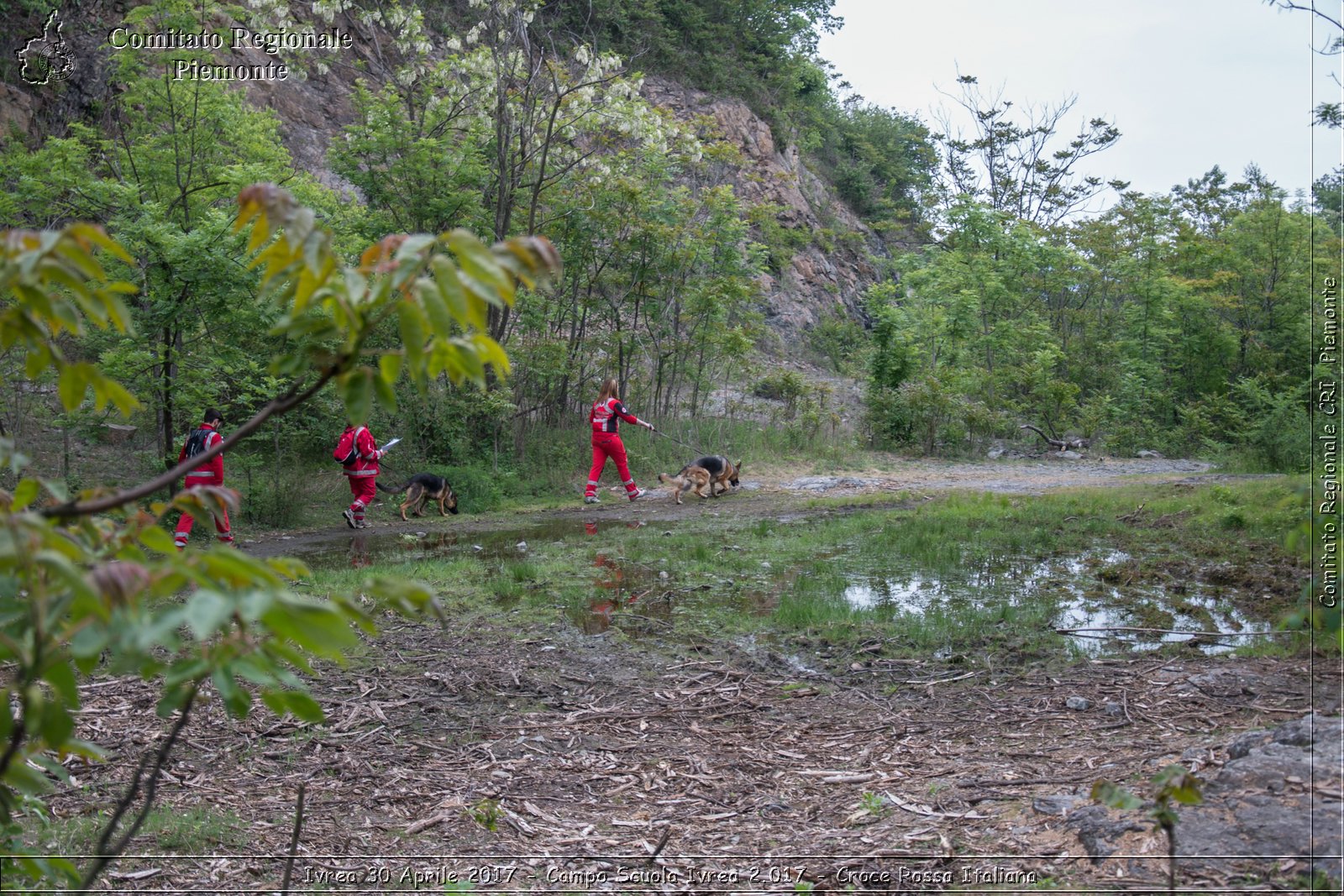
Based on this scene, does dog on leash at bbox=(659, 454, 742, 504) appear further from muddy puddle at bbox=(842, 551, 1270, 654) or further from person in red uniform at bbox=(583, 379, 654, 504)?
muddy puddle at bbox=(842, 551, 1270, 654)

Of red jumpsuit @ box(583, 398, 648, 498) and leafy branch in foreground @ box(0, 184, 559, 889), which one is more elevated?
leafy branch in foreground @ box(0, 184, 559, 889)

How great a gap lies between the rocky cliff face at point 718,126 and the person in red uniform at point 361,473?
7.02 metres

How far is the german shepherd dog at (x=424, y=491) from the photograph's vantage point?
14.7 m

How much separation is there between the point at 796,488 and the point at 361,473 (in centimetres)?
801

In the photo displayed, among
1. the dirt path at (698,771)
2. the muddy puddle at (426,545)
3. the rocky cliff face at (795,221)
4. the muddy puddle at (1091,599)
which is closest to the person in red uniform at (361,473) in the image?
the muddy puddle at (426,545)

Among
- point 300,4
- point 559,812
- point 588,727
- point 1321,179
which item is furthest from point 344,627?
point 300,4

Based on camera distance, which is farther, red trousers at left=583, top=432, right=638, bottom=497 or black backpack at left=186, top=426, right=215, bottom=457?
red trousers at left=583, top=432, right=638, bottom=497

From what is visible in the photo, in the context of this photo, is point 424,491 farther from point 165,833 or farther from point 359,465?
point 165,833

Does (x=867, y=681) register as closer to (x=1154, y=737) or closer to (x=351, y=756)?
(x=1154, y=737)

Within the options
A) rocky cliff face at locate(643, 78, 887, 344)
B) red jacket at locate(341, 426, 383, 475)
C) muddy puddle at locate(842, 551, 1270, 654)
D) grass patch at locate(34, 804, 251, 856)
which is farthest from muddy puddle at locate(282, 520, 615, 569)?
rocky cliff face at locate(643, 78, 887, 344)

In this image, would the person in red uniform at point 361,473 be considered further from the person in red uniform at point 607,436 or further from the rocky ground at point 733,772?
the rocky ground at point 733,772

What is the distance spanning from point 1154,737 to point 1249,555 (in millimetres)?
4907

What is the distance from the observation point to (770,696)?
5984 mm

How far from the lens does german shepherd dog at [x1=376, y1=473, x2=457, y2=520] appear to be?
14742 mm
